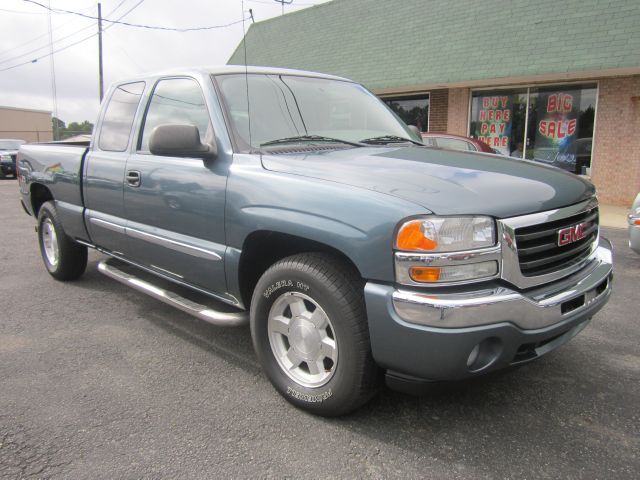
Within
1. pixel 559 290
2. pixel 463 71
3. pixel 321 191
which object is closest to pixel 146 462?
pixel 321 191

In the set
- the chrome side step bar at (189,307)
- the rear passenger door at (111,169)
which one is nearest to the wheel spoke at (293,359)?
the chrome side step bar at (189,307)

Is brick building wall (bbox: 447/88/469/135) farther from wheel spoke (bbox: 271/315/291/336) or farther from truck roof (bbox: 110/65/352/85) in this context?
wheel spoke (bbox: 271/315/291/336)

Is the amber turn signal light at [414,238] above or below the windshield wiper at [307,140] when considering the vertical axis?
below

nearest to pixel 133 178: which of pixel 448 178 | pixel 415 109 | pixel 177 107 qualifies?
pixel 177 107

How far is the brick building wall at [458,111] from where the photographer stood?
13.7 meters

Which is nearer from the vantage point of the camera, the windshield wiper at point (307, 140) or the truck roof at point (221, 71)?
the windshield wiper at point (307, 140)

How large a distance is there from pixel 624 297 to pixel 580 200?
8.61 ft

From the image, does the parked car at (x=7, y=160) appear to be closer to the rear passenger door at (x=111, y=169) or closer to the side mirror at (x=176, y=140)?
the rear passenger door at (x=111, y=169)

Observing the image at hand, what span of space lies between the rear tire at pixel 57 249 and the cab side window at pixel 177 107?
1797 mm

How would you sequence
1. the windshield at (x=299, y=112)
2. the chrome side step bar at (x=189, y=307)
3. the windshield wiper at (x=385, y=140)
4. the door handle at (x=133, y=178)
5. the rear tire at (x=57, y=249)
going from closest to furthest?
the chrome side step bar at (x=189, y=307)
the windshield at (x=299, y=112)
the windshield wiper at (x=385, y=140)
the door handle at (x=133, y=178)
the rear tire at (x=57, y=249)

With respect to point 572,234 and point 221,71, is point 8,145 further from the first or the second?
point 572,234

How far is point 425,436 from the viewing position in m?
2.63

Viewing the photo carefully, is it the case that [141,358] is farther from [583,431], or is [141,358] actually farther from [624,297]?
[624,297]

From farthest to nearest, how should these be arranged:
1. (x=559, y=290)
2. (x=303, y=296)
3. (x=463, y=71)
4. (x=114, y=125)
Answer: (x=463, y=71), (x=114, y=125), (x=303, y=296), (x=559, y=290)
